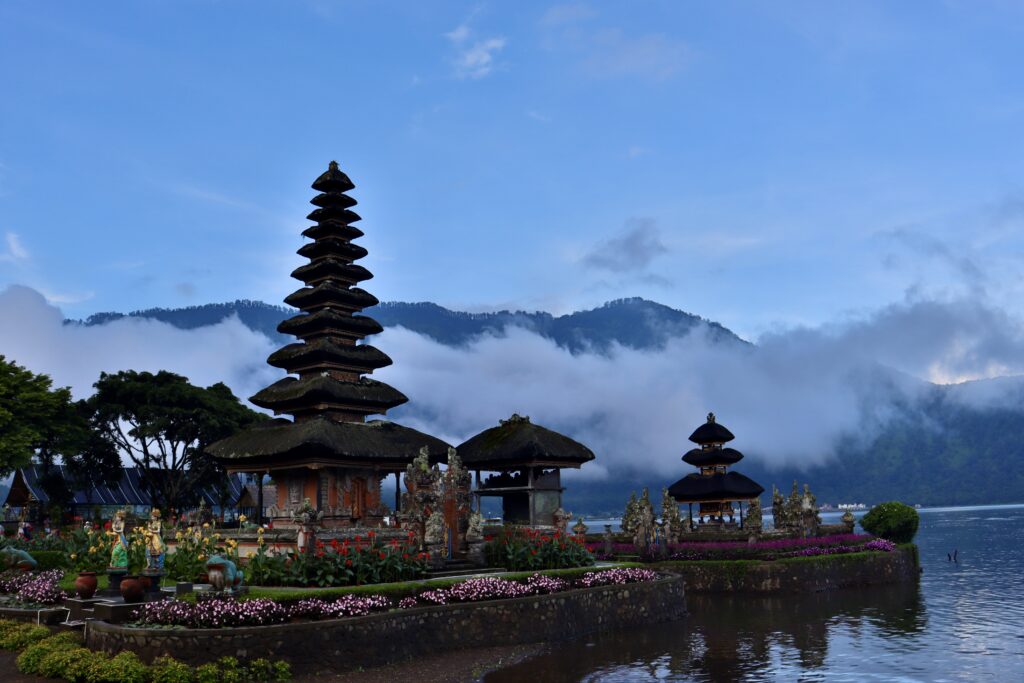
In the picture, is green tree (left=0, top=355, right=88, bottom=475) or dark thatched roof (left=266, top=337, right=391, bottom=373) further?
green tree (left=0, top=355, right=88, bottom=475)

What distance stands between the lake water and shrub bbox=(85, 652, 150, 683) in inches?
326

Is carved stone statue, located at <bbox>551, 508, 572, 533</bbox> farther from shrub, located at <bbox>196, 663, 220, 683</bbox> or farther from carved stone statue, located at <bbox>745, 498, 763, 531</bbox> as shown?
shrub, located at <bbox>196, 663, 220, 683</bbox>

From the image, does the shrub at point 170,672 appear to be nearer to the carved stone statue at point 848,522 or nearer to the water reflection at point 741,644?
the water reflection at point 741,644

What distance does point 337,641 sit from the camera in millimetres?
22922

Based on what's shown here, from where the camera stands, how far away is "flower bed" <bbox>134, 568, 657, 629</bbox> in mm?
21938

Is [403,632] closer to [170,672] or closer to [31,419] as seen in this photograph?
[170,672]

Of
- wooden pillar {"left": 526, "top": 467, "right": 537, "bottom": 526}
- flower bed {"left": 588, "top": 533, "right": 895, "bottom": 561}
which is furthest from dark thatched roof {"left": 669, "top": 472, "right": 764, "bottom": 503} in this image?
wooden pillar {"left": 526, "top": 467, "right": 537, "bottom": 526}

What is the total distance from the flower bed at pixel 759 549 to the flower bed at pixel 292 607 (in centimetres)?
2107

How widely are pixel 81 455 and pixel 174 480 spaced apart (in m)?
6.95

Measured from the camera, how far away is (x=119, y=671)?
20.3 meters

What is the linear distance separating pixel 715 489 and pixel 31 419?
44.0m

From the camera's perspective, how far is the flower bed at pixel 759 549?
46.9m

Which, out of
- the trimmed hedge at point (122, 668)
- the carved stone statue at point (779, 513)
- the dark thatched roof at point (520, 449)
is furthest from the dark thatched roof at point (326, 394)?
the carved stone statue at point (779, 513)

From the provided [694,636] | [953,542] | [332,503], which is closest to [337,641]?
→ [694,636]
